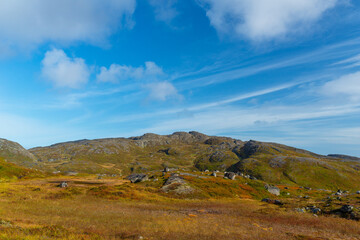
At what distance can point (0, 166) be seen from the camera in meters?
82.9

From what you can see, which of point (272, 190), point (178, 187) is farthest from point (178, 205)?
point (272, 190)

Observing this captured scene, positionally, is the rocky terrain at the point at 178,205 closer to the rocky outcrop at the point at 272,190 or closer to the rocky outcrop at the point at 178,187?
the rocky outcrop at the point at 178,187

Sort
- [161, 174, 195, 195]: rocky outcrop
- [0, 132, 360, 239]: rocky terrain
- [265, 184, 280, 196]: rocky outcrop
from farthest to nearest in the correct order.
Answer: [265, 184, 280, 196]: rocky outcrop, [161, 174, 195, 195]: rocky outcrop, [0, 132, 360, 239]: rocky terrain

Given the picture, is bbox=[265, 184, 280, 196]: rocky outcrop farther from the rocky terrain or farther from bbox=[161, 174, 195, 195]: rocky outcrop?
bbox=[161, 174, 195, 195]: rocky outcrop

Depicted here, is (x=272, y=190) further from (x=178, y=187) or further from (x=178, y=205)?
(x=178, y=205)

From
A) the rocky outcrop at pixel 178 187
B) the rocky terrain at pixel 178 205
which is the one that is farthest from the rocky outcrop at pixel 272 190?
the rocky outcrop at pixel 178 187

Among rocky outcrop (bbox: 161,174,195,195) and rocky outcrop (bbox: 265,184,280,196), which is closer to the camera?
rocky outcrop (bbox: 161,174,195,195)

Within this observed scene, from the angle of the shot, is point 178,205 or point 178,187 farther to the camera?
point 178,187

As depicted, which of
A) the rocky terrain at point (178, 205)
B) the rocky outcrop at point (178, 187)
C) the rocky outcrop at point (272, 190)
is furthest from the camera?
the rocky outcrop at point (272, 190)

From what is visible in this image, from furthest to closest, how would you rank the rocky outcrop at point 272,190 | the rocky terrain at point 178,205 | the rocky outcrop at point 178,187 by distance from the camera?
1. the rocky outcrop at point 272,190
2. the rocky outcrop at point 178,187
3. the rocky terrain at point 178,205

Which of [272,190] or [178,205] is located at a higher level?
[178,205]

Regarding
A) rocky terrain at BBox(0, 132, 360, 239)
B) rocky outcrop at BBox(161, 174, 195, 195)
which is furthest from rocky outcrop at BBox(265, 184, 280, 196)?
rocky outcrop at BBox(161, 174, 195, 195)

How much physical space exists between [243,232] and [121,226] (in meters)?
14.3

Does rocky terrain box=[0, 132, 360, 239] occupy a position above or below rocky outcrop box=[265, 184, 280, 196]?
above
